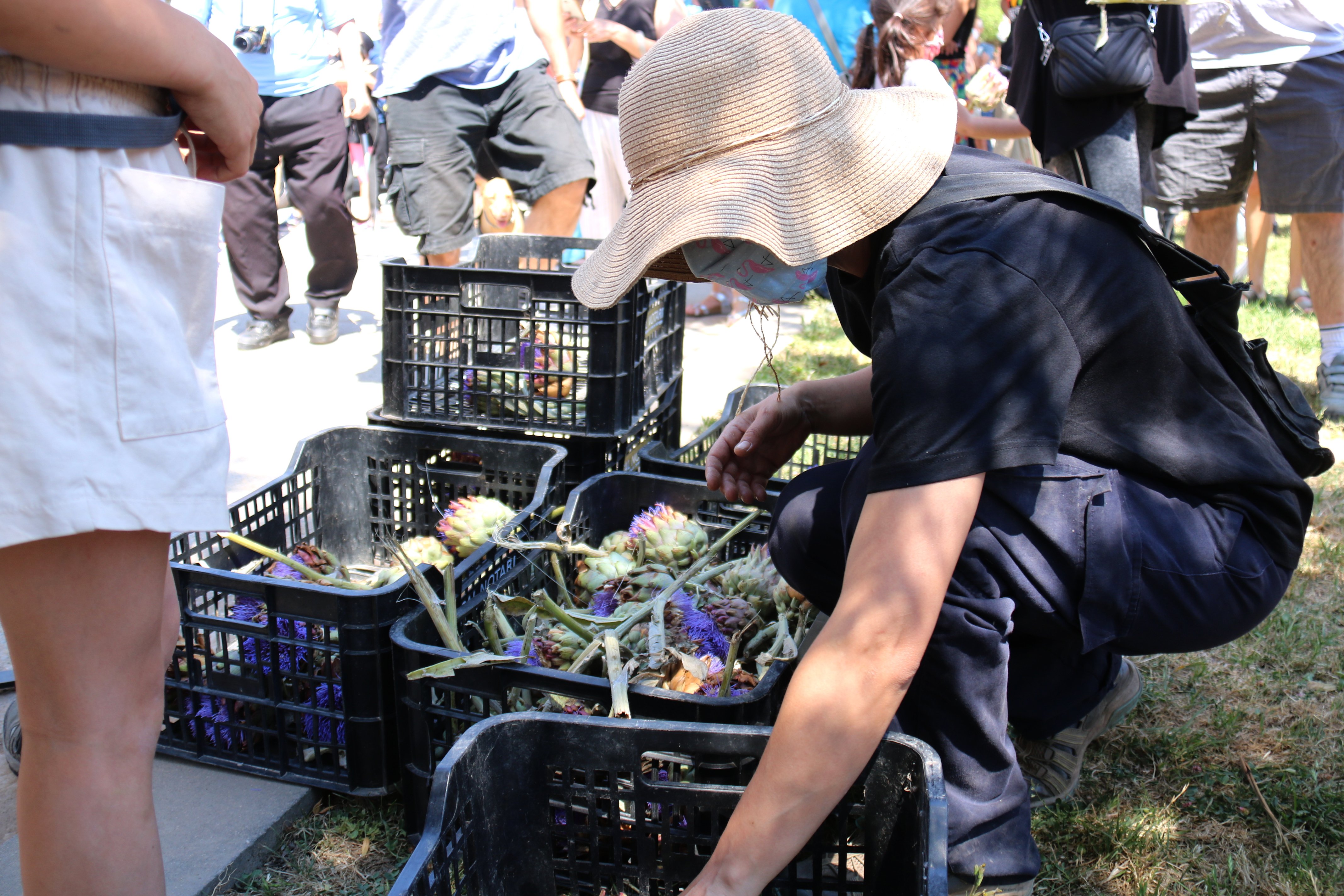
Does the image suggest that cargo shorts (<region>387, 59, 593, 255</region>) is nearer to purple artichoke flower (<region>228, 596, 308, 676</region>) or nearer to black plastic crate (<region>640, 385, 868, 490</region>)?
black plastic crate (<region>640, 385, 868, 490</region>)

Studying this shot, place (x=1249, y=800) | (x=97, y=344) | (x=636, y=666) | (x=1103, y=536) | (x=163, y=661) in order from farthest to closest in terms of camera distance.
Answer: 1. (x=1249, y=800)
2. (x=636, y=666)
3. (x=1103, y=536)
4. (x=163, y=661)
5. (x=97, y=344)

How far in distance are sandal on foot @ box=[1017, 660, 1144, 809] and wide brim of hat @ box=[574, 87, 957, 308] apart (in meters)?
1.07

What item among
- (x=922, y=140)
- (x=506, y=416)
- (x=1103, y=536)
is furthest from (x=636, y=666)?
(x=506, y=416)

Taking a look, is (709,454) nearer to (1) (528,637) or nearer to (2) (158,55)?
(1) (528,637)

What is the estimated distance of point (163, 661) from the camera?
1.41 m

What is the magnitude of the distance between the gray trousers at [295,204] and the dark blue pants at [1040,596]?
13.6 ft

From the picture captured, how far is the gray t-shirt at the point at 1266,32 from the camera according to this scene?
415cm

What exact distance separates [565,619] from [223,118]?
1.01 meters

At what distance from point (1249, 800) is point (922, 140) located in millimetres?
1371

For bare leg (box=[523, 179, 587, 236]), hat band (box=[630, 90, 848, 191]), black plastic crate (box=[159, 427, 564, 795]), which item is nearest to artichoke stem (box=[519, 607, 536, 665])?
black plastic crate (box=[159, 427, 564, 795])

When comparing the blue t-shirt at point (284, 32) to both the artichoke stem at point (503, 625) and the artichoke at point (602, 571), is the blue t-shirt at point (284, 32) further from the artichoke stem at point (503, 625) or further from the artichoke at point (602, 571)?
the artichoke stem at point (503, 625)

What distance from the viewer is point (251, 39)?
4.60 metres

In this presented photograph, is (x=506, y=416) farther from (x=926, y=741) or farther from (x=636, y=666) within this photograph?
(x=926, y=741)

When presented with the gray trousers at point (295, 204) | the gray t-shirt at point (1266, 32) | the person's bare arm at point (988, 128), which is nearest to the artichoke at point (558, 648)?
the person's bare arm at point (988, 128)
